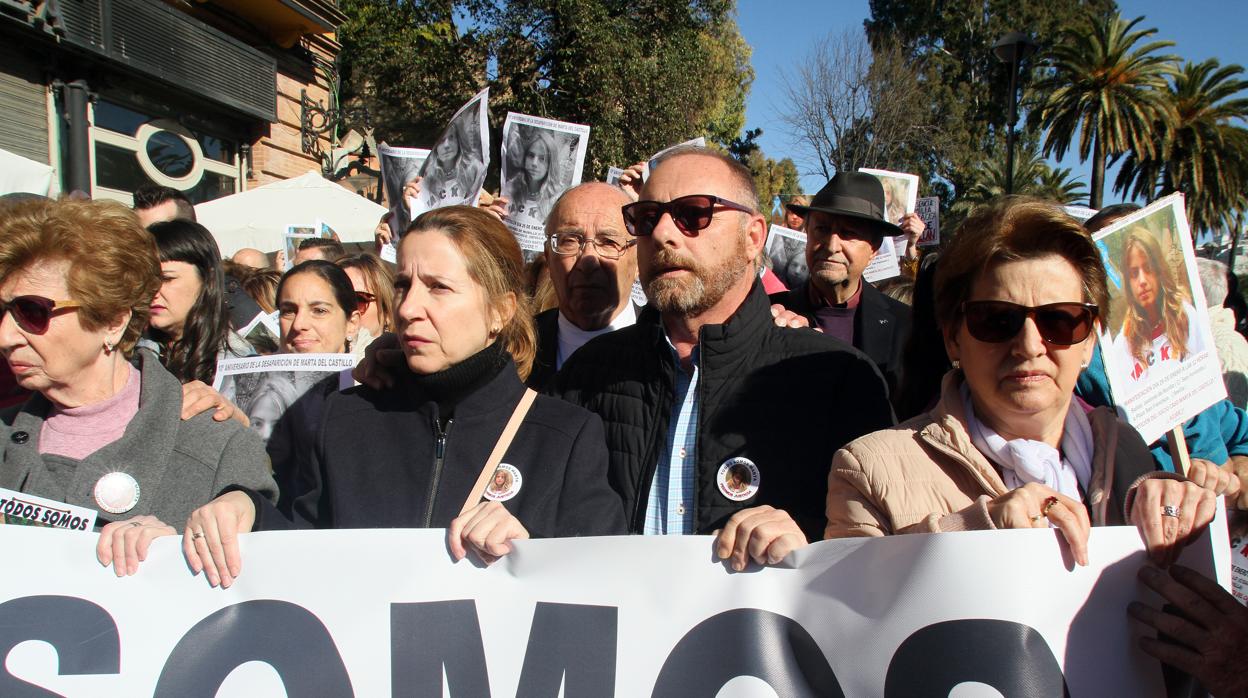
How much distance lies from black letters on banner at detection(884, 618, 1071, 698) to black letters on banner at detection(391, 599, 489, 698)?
829 mm

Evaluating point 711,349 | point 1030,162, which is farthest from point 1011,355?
point 1030,162

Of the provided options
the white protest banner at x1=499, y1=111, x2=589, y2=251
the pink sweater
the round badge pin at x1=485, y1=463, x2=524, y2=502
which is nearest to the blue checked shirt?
the round badge pin at x1=485, y1=463, x2=524, y2=502

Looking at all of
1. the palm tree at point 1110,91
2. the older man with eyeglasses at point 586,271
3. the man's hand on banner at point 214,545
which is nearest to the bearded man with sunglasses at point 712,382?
the older man with eyeglasses at point 586,271

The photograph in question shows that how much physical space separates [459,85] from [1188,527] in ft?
65.2

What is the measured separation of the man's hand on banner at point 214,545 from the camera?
1.80 meters

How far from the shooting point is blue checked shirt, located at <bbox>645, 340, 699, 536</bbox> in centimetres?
222

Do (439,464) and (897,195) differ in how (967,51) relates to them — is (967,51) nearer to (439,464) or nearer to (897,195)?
(897,195)

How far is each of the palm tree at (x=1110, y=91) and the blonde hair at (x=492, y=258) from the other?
103 feet

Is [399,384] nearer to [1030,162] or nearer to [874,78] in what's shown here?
[874,78]

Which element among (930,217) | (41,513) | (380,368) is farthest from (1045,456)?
(930,217)

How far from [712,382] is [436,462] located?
2.49ft

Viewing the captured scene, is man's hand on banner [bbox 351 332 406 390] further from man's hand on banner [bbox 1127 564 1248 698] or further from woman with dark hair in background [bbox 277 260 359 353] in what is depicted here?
man's hand on banner [bbox 1127 564 1248 698]

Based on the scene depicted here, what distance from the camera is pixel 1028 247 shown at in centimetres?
183

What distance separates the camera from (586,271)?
3336mm
